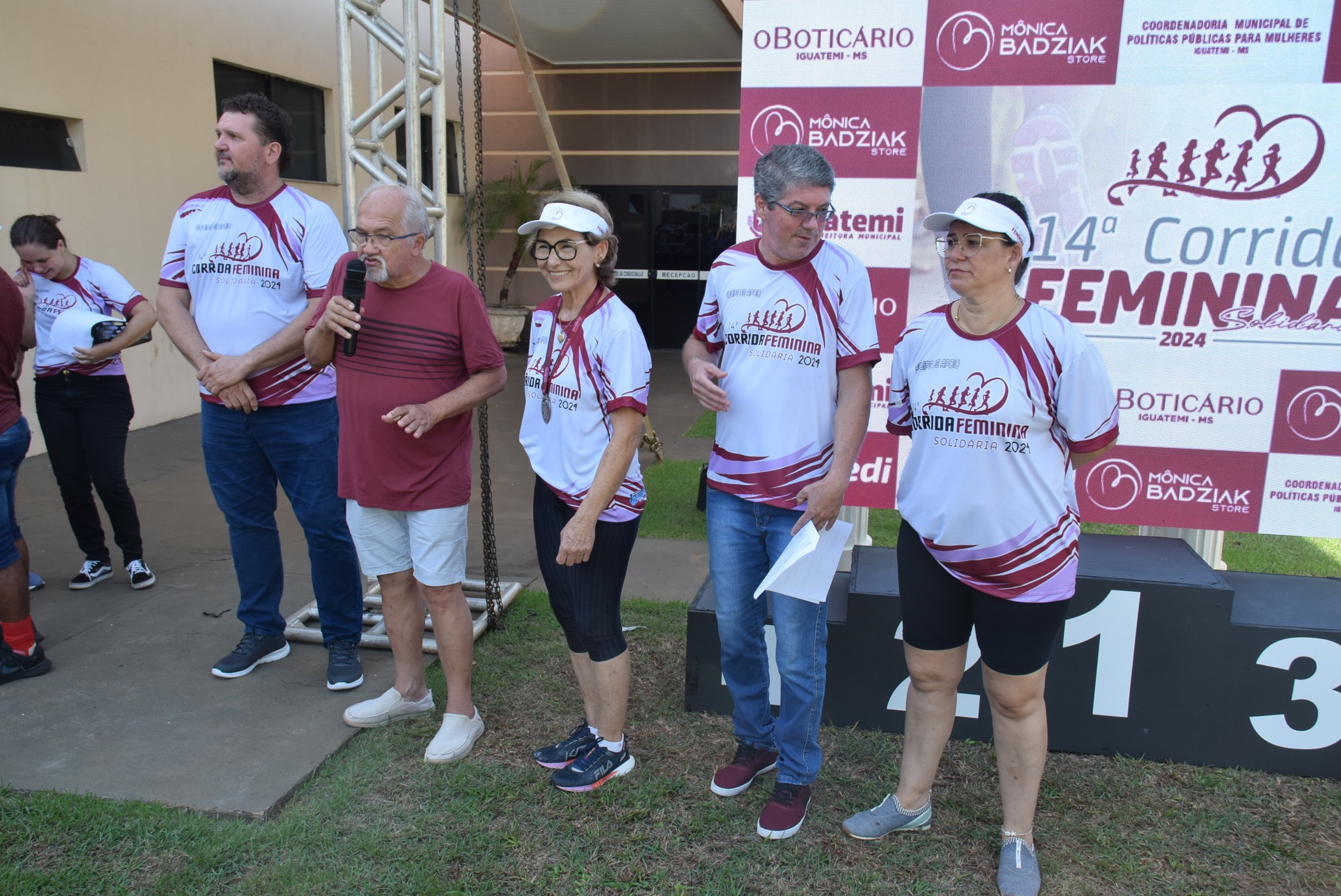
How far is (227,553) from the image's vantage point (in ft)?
17.1

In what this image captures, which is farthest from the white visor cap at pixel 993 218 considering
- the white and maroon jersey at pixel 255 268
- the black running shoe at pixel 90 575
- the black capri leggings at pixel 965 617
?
the black running shoe at pixel 90 575

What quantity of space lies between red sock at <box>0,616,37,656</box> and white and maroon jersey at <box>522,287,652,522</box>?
235 centimetres

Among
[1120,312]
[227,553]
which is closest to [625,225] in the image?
[227,553]

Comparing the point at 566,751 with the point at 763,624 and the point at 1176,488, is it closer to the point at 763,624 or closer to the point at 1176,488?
the point at 763,624

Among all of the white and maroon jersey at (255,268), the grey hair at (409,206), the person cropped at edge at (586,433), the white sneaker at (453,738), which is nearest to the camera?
the person cropped at edge at (586,433)

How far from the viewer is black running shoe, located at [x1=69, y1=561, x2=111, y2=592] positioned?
4.61 meters

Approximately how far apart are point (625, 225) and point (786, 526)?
38.6ft

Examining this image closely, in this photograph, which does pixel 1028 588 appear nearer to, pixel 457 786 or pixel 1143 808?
pixel 1143 808

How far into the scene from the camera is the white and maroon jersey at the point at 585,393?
266 cm

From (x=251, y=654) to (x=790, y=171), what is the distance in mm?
2847

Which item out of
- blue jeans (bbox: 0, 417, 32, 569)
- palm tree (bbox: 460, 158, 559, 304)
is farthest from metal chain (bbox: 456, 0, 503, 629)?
palm tree (bbox: 460, 158, 559, 304)

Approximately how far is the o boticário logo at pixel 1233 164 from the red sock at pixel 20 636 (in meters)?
4.49

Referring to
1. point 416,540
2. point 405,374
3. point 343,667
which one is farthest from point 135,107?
point 416,540

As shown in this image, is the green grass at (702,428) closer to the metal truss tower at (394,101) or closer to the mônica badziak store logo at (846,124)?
the metal truss tower at (394,101)
